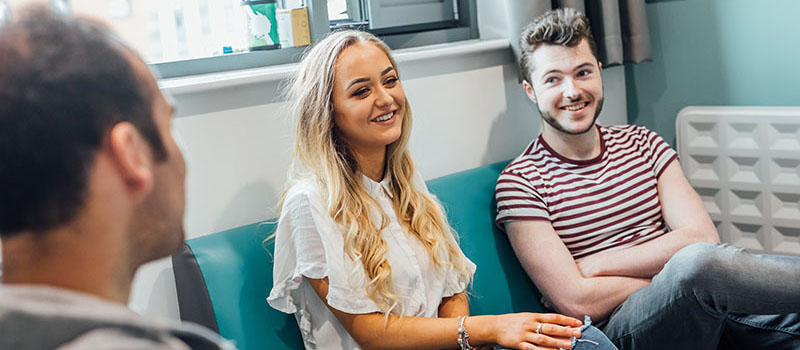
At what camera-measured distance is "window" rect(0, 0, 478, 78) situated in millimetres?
1855

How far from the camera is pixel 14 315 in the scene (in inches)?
18.4

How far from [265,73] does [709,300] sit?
3.43 ft

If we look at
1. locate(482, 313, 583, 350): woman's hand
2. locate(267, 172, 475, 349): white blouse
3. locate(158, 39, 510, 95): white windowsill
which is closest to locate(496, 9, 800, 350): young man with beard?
locate(158, 39, 510, 95): white windowsill

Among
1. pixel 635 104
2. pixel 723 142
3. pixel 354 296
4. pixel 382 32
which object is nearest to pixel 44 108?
pixel 354 296

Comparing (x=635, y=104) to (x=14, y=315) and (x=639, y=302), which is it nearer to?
(x=639, y=302)

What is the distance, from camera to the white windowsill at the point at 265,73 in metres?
1.60

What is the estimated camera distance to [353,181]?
1576 millimetres

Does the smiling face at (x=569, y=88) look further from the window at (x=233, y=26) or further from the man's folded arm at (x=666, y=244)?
the window at (x=233, y=26)

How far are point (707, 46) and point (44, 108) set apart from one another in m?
2.22

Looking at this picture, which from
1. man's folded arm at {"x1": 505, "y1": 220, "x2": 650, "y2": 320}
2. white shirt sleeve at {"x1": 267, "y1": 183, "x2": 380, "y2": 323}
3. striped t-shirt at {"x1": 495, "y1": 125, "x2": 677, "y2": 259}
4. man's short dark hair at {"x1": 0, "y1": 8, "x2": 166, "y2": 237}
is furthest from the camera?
striped t-shirt at {"x1": 495, "y1": 125, "x2": 677, "y2": 259}

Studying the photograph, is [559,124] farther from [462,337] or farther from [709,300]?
[462,337]

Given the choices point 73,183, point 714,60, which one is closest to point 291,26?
point 714,60

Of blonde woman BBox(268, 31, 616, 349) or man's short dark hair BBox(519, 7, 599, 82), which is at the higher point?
man's short dark hair BBox(519, 7, 599, 82)

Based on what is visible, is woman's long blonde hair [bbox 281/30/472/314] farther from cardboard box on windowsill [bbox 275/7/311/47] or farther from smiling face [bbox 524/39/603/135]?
smiling face [bbox 524/39/603/135]
